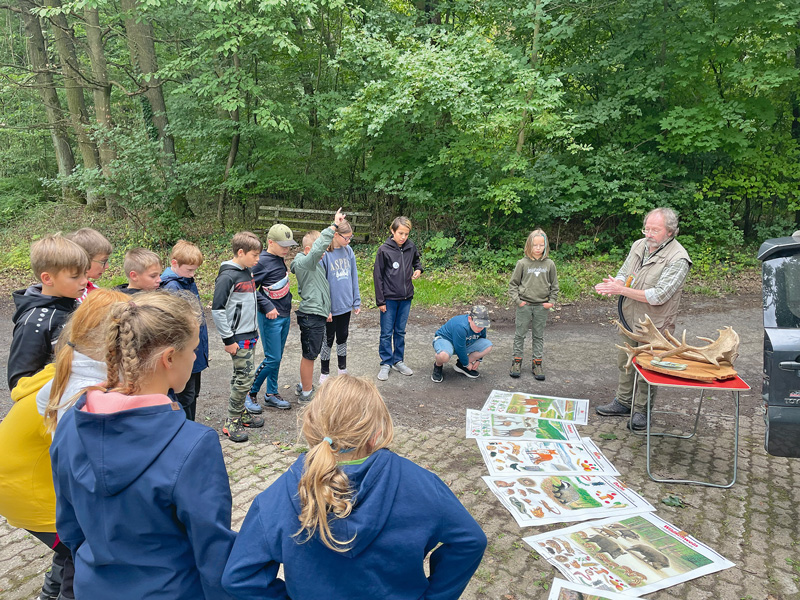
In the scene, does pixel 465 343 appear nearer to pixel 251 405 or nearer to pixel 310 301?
pixel 310 301

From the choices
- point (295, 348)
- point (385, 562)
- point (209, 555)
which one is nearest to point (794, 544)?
point (385, 562)

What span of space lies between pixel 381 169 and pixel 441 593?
35.8ft

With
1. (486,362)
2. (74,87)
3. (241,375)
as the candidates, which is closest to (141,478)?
(241,375)

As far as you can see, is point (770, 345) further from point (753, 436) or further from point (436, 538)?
point (436, 538)

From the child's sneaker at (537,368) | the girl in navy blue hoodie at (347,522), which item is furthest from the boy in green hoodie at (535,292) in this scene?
the girl in navy blue hoodie at (347,522)

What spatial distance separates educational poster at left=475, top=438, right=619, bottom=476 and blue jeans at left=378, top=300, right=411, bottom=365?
1996 mm

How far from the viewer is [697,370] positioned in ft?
13.6

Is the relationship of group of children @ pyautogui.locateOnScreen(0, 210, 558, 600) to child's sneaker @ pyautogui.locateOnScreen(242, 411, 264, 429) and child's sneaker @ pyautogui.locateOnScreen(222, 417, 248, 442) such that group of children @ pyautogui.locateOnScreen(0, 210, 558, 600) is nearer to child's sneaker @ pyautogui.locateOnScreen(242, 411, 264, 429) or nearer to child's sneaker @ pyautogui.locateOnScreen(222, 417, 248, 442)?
child's sneaker @ pyautogui.locateOnScreen(222, 417, 248, 442)

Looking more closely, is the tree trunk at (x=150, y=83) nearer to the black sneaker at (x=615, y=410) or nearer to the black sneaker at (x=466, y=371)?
the black sneaker at (x=466, y=371)

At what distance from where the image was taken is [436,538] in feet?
5.36

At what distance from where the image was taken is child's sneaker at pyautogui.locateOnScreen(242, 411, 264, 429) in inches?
192

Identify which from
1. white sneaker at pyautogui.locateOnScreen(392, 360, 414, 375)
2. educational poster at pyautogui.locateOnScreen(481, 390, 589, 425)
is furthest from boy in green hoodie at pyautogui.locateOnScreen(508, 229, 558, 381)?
white sneaker at pyautogui.locateOnScreen(392, 360, 414, 375)

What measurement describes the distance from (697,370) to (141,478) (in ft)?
13.2

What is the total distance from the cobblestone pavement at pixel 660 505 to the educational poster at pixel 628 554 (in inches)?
2.8
